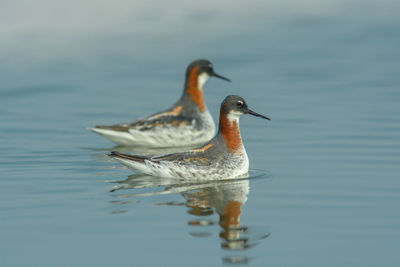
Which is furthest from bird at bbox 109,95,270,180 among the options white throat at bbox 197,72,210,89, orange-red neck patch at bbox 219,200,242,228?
white throat at bbox 197,72,210,89

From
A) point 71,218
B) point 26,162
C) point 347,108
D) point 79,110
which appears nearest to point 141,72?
point 79,110

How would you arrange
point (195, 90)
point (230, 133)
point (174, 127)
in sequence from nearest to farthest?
1. point (230, 133)
2. point (174, 127)
3. point (195, 90)

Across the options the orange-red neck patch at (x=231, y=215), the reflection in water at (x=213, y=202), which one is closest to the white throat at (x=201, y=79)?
the reflection in water at (x=213, y=202)

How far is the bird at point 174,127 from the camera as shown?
17828 millimetres

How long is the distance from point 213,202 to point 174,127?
648 cm

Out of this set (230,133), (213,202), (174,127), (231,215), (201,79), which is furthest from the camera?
(201,79)

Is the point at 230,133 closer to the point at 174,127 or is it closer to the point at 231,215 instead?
the point at 231,215

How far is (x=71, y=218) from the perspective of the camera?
11.0 meters

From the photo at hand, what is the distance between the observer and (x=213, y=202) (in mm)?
12062

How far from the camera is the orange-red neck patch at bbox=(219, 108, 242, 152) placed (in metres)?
14.2

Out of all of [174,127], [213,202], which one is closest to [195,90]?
[174,127]

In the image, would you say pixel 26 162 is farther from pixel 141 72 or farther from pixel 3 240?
pixel 141 72

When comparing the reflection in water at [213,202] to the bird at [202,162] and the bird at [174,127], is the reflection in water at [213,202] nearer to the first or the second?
the bird at [202,162]

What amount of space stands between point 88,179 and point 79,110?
A: 7.54 meters
